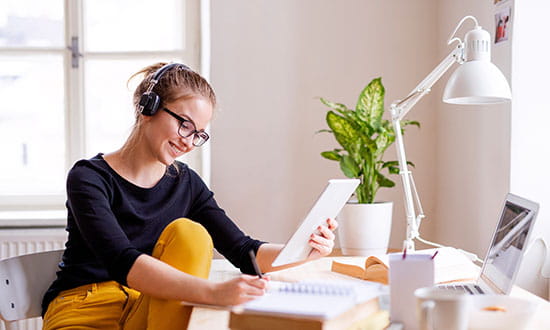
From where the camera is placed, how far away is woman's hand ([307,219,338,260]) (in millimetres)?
1400

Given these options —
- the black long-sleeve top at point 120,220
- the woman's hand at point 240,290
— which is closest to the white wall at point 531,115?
the black long-sleeve top at point 120,220

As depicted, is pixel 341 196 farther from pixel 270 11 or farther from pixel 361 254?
pixel 270 11

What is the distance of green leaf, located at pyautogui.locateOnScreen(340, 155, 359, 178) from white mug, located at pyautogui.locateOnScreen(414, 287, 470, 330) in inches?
48.0

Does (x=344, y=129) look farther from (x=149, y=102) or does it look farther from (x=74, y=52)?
(x=74, y=52)

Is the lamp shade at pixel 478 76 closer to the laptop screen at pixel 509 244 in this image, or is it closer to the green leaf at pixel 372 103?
the laptop screen at pixel 509 244

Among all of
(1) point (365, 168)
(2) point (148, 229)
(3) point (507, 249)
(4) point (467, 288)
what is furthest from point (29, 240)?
(3) point (507, 249)

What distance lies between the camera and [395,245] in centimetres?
249

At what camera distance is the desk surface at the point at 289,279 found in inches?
41.1

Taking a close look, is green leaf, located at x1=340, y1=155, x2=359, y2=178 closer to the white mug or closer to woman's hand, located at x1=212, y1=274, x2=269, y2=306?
woman's hand, located at x1=212, y1=274, x2=269, y2=306

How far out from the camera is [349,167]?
2051 millimetres

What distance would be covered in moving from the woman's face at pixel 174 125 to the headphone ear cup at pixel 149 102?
0.8 inches

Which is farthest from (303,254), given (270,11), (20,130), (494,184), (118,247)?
(20,130)

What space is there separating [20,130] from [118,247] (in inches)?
66.4

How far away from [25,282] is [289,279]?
2.13 ft
